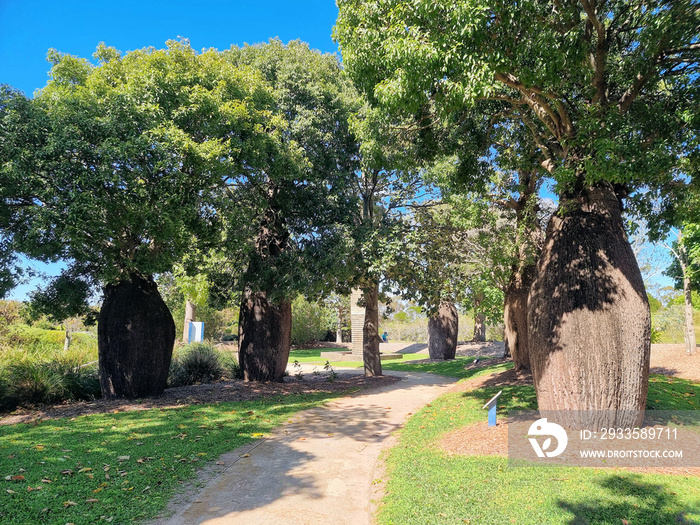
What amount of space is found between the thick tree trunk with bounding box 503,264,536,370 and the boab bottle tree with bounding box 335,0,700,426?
181 inches

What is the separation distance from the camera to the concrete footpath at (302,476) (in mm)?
4156

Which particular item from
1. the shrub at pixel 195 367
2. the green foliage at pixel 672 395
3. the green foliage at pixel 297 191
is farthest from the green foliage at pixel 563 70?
the shrub at pixel 195 367

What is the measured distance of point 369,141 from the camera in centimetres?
842

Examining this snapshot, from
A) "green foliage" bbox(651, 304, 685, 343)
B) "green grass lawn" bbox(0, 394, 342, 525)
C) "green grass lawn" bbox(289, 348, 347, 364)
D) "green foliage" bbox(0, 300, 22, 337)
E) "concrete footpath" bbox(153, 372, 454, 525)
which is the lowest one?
"green grass lawn" bbox(289, 348, 347, 364)

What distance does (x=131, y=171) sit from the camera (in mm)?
8148

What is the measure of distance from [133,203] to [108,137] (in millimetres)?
1371

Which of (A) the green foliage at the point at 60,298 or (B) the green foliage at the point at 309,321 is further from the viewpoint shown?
(B) the green foliage at the point at 309,321

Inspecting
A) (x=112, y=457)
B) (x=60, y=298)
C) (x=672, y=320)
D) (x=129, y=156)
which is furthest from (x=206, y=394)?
(x=672, y=320)

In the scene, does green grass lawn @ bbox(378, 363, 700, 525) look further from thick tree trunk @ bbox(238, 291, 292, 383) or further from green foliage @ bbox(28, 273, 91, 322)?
green foliage @ bbox(28, 273, 91, 322)

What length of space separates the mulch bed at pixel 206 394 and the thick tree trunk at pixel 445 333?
8078 mm

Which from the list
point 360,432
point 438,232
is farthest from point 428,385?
point 360,432

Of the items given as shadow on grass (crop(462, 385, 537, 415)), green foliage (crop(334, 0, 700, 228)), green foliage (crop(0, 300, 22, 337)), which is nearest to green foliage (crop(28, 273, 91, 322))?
green foliage (crop(0, 300, 22, 337))
